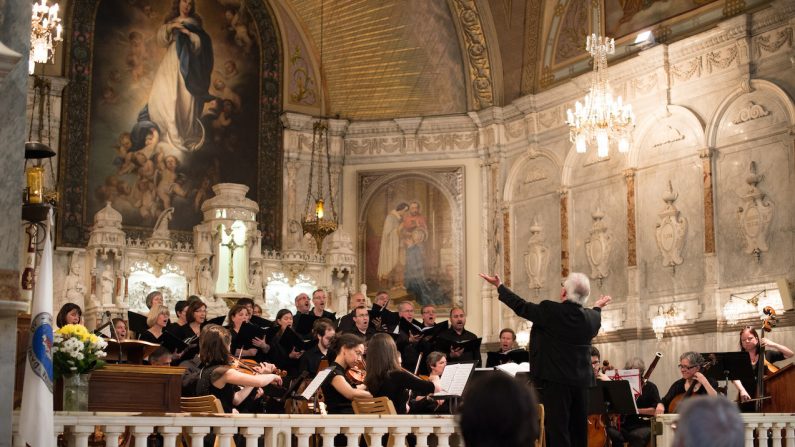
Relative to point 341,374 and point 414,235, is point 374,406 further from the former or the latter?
point 414,235

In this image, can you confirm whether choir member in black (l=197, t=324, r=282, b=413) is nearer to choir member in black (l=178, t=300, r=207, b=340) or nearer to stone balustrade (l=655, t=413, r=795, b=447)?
choir member in black (l=178, t=300, r=207, b=340)

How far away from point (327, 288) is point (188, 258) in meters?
2.30

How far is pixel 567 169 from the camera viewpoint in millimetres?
18297

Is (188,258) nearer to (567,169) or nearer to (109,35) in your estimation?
(109,35)

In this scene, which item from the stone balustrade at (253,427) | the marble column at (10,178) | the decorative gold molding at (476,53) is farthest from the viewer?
the decorative gold molding at (476,53)

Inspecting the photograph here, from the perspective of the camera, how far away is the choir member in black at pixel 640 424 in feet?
38.7

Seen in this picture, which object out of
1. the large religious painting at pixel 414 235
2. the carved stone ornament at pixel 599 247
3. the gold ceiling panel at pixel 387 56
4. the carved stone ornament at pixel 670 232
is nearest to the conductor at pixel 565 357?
the carved stone ornament at pixel 670 232

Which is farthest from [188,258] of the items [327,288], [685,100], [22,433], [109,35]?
[22,433]

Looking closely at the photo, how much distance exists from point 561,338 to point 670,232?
8774 millimetres

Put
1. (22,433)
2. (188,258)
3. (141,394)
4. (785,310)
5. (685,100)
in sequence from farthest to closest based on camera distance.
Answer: (188,258)
(685,100)
(785,310)
(141,394)
(22,433)

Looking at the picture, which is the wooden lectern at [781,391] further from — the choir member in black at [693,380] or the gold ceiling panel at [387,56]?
the gold ceiling panel at [387,56]

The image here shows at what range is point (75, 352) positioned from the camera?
7.28m

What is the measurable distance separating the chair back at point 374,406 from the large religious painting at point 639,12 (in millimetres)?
10179

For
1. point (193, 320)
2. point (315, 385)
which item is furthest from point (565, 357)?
point (193, 320)
